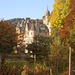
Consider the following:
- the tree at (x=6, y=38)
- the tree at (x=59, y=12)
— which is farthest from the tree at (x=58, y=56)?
the tree at (x=59, y=12)

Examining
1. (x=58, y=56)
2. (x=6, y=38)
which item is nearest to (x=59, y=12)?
(x=58, y=56)

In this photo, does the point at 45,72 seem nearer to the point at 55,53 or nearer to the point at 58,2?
the point at 55,53

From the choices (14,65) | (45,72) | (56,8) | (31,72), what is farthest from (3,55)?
(56,8)

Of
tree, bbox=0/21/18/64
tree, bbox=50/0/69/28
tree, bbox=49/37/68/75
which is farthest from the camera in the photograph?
tree, bbox=50/0/69/28

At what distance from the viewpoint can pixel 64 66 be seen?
19.3 meters

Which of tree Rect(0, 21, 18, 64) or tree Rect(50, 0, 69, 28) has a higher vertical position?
tree Rect(50, 0, 69, 28)

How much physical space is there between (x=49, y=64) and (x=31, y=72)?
2325mm

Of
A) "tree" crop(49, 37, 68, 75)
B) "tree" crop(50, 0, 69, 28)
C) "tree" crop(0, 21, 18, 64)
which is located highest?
"tree" crop(50, 0, 69, 28)

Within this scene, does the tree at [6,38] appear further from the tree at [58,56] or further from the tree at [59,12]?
the tree at [59,12]

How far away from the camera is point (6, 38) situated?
1822cm

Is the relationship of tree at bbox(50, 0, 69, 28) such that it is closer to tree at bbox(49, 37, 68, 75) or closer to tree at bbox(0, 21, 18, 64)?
tree at bbox(49, 37, 68, 75)

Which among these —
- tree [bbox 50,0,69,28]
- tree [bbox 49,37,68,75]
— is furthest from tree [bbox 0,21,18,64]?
tree [bbox 50,0,69,28]

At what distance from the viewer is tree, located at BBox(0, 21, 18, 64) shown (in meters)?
18.2

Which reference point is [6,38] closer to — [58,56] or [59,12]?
[58,56]
